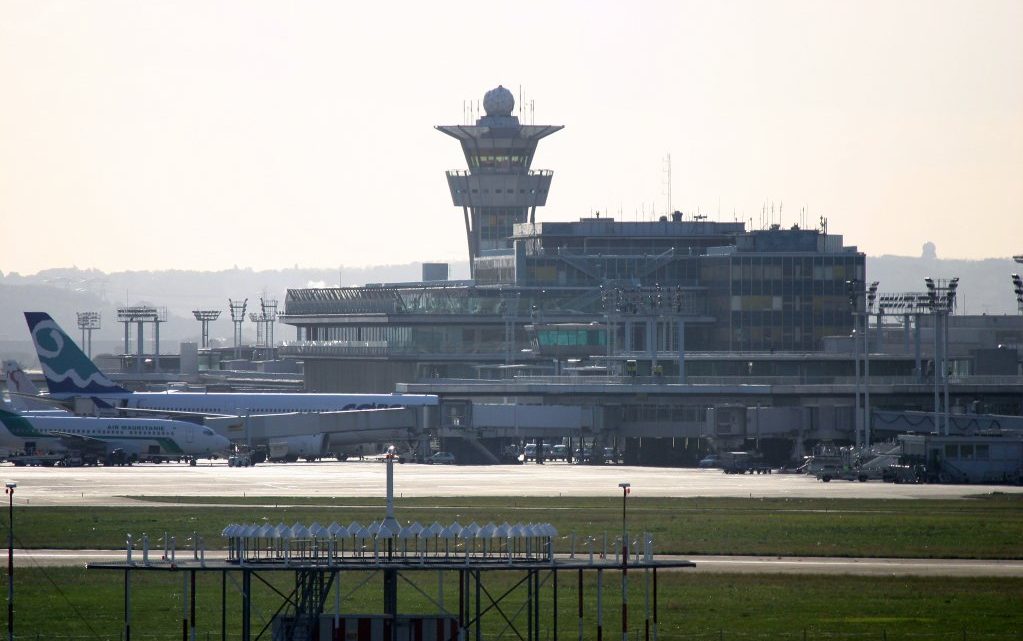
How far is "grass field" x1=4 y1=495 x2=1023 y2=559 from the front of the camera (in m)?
79.9

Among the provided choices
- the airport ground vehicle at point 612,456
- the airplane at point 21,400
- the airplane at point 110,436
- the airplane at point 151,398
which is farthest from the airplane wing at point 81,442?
the airport ground vehicle at point 612,456

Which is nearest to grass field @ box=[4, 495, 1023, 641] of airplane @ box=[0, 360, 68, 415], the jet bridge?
the jet bridge

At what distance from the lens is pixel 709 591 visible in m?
65.7

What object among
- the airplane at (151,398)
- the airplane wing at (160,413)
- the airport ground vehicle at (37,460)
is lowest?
the airport ground vehicle at (37,460)

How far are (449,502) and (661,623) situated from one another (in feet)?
144

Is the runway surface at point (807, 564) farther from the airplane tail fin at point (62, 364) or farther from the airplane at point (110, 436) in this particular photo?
the airplane tail fin at point (62, 364)

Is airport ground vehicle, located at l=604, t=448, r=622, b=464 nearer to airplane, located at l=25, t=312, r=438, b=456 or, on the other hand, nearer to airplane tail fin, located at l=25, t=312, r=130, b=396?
airplane, located at l=25, t=312, r=438, b=456

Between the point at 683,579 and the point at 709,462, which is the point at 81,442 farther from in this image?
the point at 683,579

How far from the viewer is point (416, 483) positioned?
400 ft

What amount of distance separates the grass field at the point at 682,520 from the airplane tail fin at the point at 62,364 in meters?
61.8

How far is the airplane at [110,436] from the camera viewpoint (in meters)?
146

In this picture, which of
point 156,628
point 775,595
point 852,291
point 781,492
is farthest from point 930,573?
point 852,291

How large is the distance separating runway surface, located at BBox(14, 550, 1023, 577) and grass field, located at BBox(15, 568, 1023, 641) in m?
1.79

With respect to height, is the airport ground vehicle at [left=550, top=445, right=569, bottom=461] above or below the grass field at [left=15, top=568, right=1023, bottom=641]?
below
